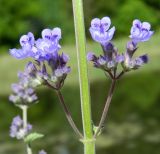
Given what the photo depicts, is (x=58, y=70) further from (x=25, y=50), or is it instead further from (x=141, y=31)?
(x=141, y=31)

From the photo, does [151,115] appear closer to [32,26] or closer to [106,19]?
[106,19]

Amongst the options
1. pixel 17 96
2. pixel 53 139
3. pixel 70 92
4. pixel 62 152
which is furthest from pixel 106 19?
pixel 70 92

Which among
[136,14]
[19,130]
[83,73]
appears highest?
[136,14]

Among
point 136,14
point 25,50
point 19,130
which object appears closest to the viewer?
point 25,50

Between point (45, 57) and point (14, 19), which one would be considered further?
point (14, 19)

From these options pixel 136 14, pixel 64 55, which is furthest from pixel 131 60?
pixel 136 14

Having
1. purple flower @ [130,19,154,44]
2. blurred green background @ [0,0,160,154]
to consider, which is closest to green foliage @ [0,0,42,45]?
blurred green background @ [0,0,160,154]

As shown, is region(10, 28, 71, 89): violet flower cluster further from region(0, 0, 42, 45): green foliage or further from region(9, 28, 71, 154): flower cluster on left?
region(0, 0, 42, 45): green foliage
